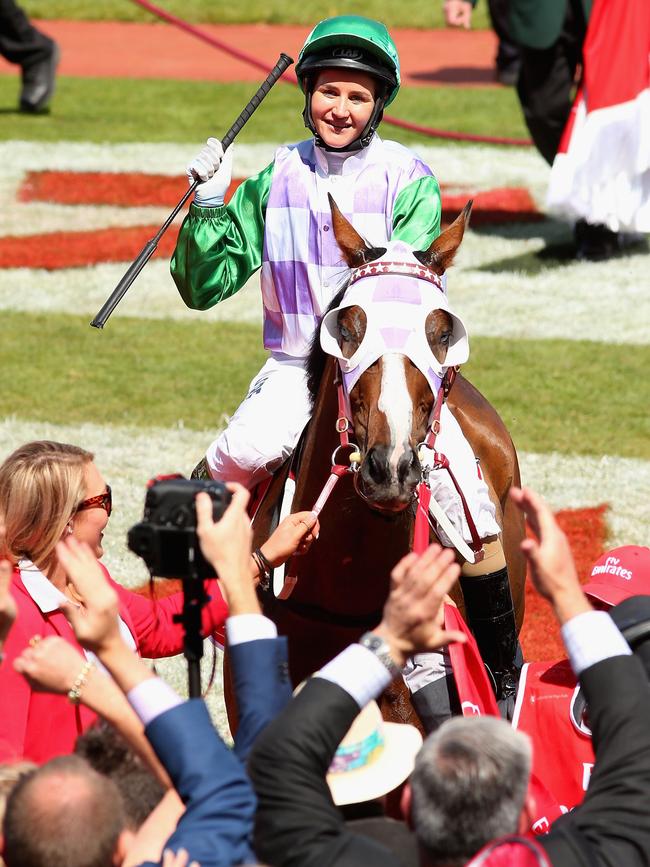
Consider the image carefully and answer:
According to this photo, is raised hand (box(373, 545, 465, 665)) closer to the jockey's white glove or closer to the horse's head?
the horse's head

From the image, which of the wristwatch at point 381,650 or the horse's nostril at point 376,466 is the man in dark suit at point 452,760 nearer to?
the wristwatch at point 381,650

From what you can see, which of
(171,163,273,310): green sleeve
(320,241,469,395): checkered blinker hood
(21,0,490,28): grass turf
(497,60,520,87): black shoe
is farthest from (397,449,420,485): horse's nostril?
(21,0,490,28): grass turf

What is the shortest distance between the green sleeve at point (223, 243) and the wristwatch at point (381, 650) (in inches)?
90.9

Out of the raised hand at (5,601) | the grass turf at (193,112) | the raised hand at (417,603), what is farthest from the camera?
the grass turf at (193,112)

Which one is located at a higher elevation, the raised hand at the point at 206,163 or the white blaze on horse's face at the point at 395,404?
the raised hand at the point at 206,163

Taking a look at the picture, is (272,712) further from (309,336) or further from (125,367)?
(125,367)

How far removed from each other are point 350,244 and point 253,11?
64.4 ft

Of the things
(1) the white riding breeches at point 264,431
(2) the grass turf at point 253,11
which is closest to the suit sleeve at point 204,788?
(1) the white riding breeches at point 264,431

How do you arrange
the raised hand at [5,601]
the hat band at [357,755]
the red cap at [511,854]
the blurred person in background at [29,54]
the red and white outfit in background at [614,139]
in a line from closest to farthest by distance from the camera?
the red cap at [511,854] < the raised hand at [5,601] < the hat band at [357,755] < the red and white outfit in background at [614,139] < the blurred person in background at [29,54]

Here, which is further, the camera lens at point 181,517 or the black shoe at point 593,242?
the black shoe at point 593,242

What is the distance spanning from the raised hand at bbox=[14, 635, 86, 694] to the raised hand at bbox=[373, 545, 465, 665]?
58 cm

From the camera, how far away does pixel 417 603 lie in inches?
110

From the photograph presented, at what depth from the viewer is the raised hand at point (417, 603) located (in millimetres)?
2770

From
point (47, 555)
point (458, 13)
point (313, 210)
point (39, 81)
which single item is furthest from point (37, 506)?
point (39, 81)
